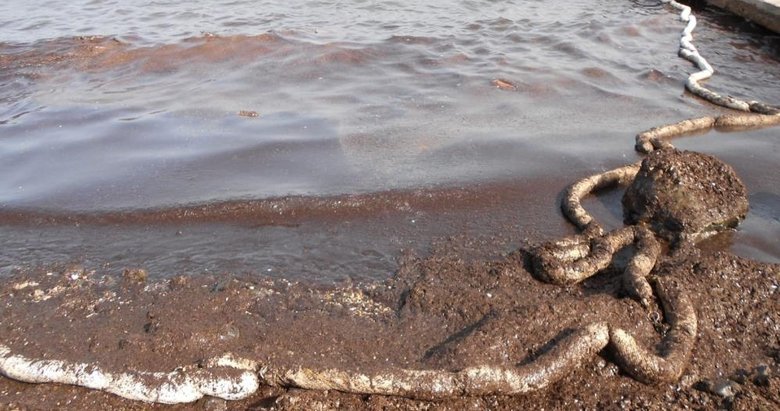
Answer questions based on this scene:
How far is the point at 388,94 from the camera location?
27.0 ft

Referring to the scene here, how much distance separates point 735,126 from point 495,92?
295 cm

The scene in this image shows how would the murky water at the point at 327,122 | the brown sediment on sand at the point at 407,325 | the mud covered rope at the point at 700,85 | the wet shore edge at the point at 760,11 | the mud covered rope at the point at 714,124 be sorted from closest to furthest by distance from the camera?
the brown sediment on sand at the point at 407,325
the murky water at the point at 327,122
the mud covered rope at the point at 714,124
the mud covered rope at the point at 700,85
the wet shore edge at the point at 760,11

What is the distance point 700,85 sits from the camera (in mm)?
8844

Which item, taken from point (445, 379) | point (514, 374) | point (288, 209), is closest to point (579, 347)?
point (514, 374)

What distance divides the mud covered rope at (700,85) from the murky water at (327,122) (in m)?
0.23

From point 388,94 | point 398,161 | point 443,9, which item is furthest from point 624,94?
point 443,9

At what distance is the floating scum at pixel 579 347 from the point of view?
336 centimetres

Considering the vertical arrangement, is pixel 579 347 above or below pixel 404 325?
above

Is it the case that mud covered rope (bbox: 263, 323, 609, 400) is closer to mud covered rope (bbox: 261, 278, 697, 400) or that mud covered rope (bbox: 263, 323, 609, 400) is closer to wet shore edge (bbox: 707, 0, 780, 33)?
mud covered rope (bbox: 261, 278, 697, 400)

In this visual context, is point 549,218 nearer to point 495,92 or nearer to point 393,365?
point 393,365

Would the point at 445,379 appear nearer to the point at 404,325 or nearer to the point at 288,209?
the point at 404,325

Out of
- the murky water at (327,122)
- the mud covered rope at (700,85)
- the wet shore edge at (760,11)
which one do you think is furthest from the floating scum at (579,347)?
the wet shore edge at (760,11)

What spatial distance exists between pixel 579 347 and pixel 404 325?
106cm

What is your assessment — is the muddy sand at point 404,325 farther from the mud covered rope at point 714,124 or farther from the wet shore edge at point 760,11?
the wet shore edge at point 760,11
